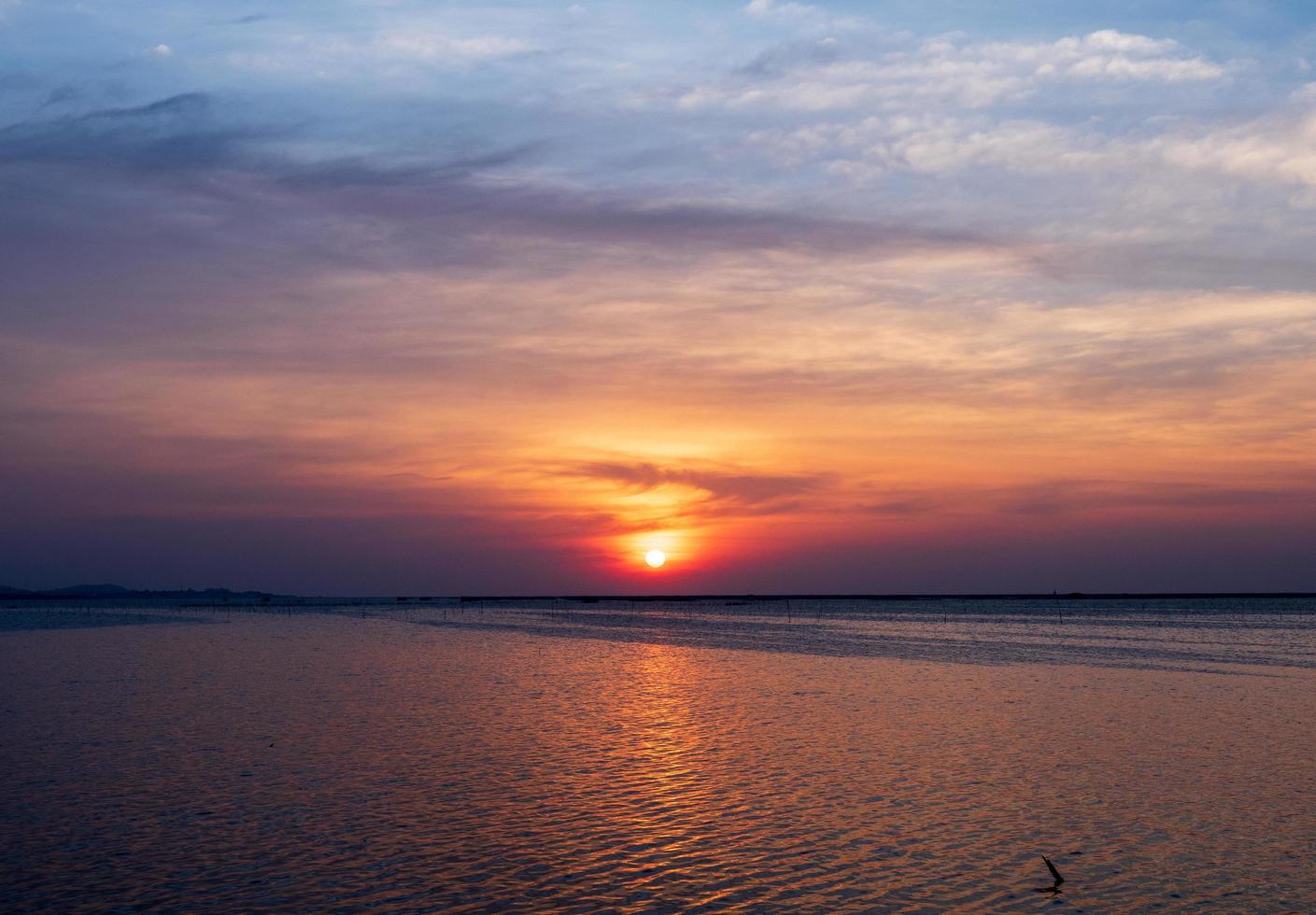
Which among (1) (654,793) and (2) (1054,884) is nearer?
(2) (1054,884)

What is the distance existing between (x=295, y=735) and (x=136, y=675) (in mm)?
24745

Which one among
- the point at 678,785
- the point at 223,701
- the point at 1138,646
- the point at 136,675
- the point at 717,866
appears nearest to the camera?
the point at 717,866

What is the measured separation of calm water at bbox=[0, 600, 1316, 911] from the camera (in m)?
17.2

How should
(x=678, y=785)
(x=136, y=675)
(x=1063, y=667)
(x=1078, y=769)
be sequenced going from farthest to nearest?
Result: (x=1063, y=667) → (x=136, y=675) → (x=1078, y=769) → (x=678, y=785)

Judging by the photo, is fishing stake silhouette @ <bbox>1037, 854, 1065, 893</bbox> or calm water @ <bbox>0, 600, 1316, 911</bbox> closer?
fishing stake silhouette @ <bbox>1037, 854, 1065, 893</bbox>

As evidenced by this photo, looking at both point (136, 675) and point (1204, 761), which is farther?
point (136, 675)

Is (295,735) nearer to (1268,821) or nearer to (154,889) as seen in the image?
(154,889)

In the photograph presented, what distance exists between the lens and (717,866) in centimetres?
1823

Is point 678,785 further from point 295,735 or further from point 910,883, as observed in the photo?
point 295,735

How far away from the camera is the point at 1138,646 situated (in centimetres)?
8162

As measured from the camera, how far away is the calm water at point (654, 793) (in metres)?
17.2

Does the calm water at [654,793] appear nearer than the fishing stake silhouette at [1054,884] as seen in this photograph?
No

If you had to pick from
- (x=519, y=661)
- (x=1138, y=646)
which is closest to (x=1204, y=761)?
(x=519, y=661)

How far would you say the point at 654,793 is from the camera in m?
24.2
